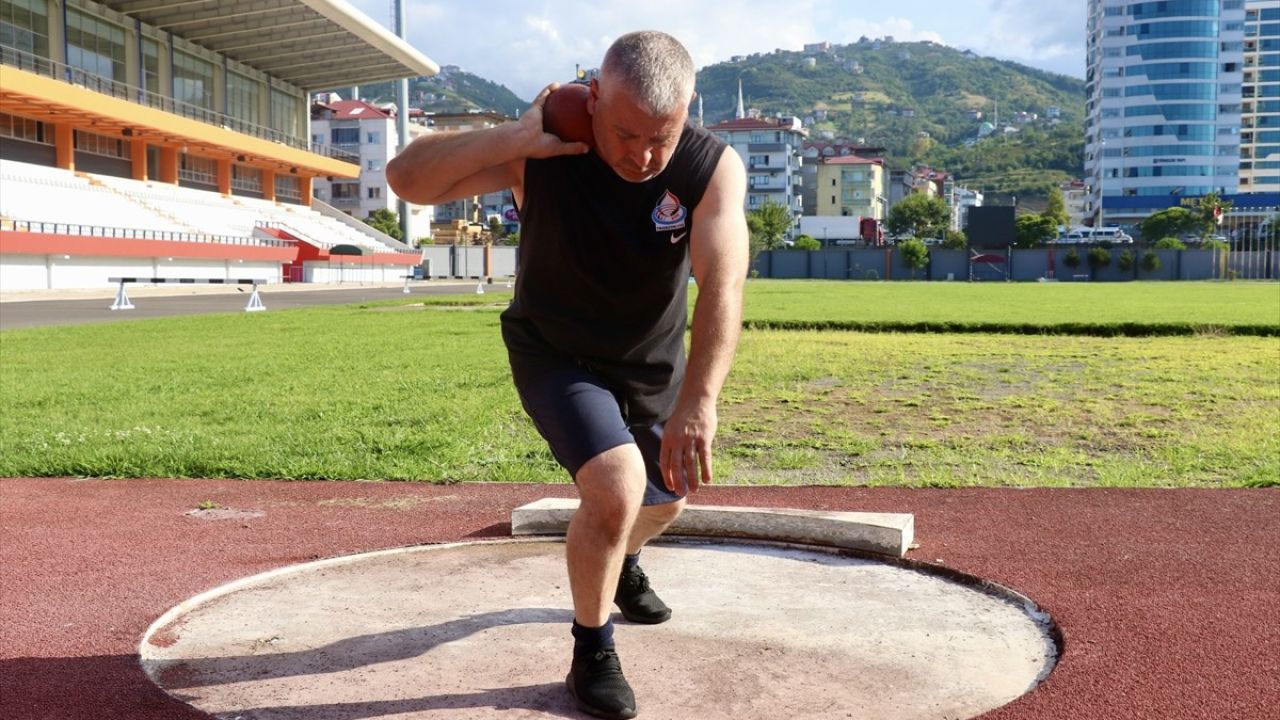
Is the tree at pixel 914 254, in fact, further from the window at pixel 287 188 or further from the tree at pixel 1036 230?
the window at pixel 287 188

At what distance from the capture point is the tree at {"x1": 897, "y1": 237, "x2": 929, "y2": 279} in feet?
326

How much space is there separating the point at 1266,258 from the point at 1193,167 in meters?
81.7

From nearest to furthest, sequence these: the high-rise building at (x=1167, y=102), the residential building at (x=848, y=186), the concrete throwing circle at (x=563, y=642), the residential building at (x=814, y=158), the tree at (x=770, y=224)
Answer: the concrete throwing circle at (x=563, y=642)
the tree at (x=770, y=224)
the high-rise building at (x=1167, y=102)
the residential building at (x=848, y=186)
the residential building at (x=814, y=158)

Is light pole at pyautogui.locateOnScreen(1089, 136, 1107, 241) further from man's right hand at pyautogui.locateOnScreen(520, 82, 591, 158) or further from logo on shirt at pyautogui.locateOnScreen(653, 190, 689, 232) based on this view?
man's right hand at pyautogui.locateOnScreen(520, 82, 591, 158)

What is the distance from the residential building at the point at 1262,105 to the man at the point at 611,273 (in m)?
206

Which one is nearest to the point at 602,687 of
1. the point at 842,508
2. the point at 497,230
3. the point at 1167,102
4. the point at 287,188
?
the point at 842,508

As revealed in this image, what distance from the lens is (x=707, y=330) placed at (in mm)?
3764

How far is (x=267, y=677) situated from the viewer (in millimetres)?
4316

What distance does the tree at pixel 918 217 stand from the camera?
139m

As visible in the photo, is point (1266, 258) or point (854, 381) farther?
point (1266, 258)

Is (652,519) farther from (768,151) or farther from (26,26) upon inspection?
(768,151)

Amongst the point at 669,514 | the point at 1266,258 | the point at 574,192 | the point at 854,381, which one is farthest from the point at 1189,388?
the point at 1266,258

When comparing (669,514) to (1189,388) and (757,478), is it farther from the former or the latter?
(1189,388)

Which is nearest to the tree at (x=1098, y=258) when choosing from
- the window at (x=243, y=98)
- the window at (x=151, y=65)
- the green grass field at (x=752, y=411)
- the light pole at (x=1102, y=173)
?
the window at (x=243, y=98)
